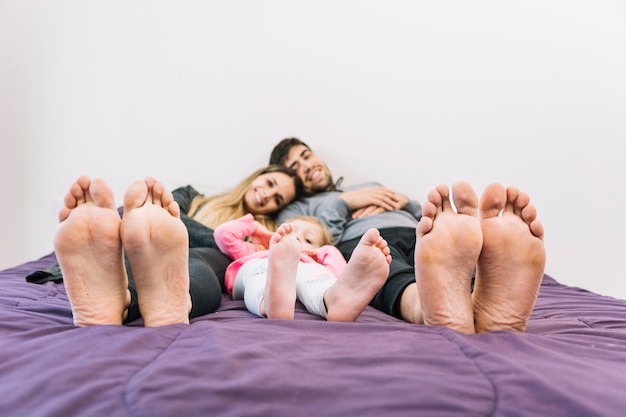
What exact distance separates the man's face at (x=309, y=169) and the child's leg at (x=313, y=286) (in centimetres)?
73

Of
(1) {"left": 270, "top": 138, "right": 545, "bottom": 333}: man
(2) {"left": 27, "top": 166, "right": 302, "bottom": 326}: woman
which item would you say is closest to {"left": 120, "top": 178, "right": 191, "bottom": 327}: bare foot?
(2) {"left": 27, "top": 166, "right": 302, "bottom": 326}: woman

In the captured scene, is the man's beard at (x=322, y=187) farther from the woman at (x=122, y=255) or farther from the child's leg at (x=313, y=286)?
the woman at (x=122, y=255)

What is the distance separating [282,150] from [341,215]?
422 millimetres

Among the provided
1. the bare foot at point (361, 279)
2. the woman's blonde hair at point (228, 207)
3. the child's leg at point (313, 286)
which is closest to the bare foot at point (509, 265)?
the bare foot at point (361, 279)

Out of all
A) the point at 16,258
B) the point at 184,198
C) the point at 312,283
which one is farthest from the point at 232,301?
the point at 16,258

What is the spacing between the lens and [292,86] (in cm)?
204

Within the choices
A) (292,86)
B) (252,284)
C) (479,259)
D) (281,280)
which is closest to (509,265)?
(479,259)

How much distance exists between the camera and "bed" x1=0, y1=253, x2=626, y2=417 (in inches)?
19.8

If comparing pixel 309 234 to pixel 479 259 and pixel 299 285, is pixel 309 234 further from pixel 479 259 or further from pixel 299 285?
pixel 479 259

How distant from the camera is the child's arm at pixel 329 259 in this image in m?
1.24

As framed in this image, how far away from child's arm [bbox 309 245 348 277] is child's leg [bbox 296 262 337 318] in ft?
0.35

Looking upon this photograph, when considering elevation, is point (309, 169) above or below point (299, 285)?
above

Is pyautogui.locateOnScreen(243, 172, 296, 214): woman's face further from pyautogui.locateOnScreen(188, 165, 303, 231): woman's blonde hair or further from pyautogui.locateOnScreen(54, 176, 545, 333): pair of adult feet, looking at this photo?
pyautogui.locateOnScreen(54, 176, 545, 333): pair of adult feet

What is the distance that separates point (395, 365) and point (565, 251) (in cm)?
164
